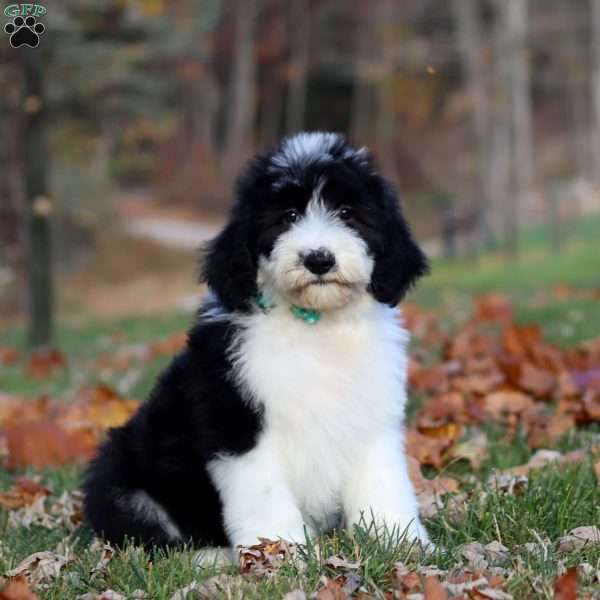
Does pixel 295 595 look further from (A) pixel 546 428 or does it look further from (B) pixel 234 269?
(A) pixel 546 428

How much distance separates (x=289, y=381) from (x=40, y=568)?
3.59ft

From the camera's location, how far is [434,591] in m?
A: 2.80

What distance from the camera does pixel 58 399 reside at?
25.2 feet

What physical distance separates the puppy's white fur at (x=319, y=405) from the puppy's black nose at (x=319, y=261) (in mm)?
26

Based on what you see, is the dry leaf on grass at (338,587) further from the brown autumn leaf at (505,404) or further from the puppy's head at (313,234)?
the brown autumn leaf at (505,404)

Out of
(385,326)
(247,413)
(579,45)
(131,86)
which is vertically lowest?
(247,413)

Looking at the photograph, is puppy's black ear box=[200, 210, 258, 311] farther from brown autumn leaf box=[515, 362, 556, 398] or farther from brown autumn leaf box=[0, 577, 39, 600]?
brown autumn leaf box=[515, 362, 556, 398]

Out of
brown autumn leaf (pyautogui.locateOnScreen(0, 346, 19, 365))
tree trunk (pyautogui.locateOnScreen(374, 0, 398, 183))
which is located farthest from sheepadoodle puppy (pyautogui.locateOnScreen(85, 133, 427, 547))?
tree trunk (pyautogui.locateOnScreen(374, 0, 398, 183))

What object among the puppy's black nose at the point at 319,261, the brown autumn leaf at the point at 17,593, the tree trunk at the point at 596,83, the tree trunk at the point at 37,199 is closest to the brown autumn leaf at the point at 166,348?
the tree trunk at the point at 37,199

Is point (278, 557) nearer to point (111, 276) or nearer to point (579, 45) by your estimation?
point (111, 276)

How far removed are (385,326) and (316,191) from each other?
0.64 meters

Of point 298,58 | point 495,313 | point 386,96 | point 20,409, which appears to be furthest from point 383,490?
point 386,96

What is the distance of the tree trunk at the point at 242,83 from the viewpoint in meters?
40.8

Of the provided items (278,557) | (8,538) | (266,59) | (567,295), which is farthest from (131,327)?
(266,59)
